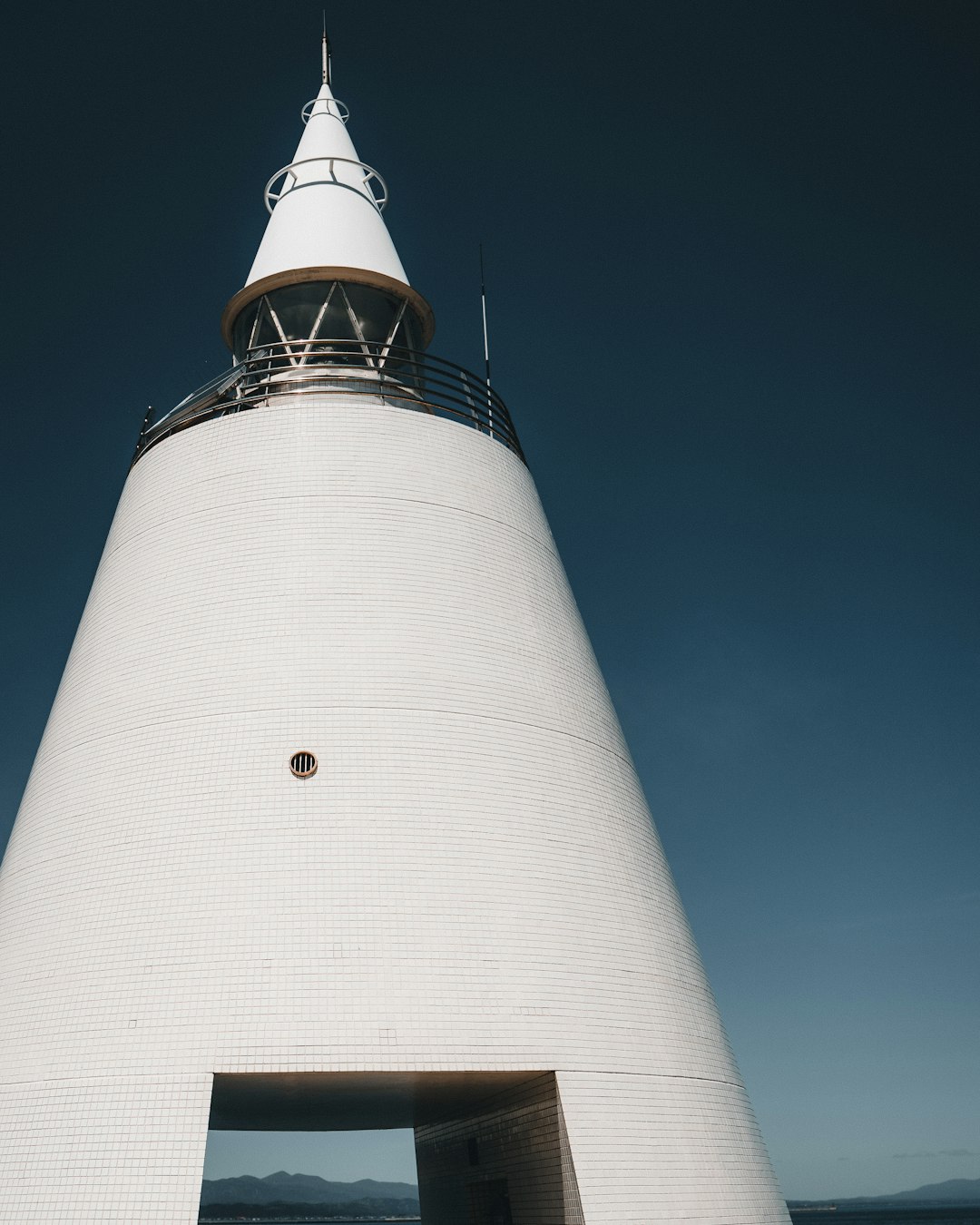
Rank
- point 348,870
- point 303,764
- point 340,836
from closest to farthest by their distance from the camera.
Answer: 1. point 348,870
2. point 340,836
3. point 303,764

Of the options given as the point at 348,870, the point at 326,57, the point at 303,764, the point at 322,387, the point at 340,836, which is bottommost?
the point at 348,870

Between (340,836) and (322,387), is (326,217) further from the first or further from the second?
(340,836)

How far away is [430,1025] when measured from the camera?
11.3m

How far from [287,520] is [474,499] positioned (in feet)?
9.50

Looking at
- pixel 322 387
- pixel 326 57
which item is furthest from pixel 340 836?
pixel 326 57

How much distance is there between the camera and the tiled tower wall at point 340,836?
11.2m

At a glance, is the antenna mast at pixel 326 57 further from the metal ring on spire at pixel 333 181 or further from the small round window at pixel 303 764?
the small round window at pixel 303 764

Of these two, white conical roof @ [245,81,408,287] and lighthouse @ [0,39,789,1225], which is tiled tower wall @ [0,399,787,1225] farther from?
white conical roof @ [245,81,408,287]

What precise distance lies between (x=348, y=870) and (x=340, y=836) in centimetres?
42

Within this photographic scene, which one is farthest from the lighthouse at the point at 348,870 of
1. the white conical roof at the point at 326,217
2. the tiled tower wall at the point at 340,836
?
the white conical roof at the point at 326,217

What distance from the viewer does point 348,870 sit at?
12.0 m

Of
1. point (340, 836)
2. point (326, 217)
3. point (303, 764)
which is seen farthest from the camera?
point (326, 217)

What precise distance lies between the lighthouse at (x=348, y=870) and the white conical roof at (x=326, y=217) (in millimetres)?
4340

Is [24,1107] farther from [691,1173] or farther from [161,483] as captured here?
[161,483]
